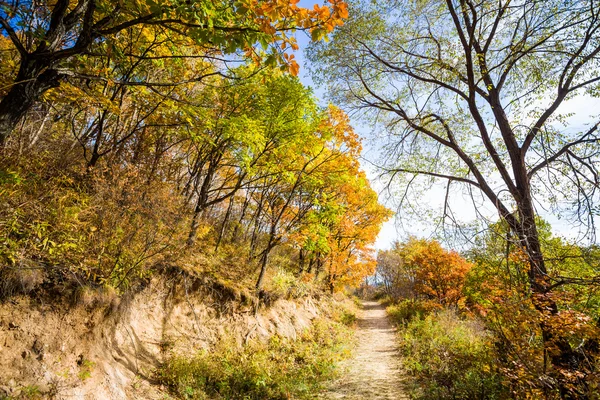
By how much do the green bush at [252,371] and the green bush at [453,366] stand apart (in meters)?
2.75

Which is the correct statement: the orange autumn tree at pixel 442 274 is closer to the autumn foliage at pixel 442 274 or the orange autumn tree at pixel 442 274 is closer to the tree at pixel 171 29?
the autumn foliage at pixel 442 274

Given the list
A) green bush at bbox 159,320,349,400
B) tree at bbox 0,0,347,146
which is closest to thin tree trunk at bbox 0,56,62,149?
tree at bbox 0,0,347,146

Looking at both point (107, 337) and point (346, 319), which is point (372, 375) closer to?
point (107, 337)

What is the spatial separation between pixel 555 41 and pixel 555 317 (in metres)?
6.54

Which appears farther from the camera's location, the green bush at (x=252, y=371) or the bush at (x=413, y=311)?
the bush at (x=413, y=311)

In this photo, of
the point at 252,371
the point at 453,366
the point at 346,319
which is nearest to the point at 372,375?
the point at 453,366

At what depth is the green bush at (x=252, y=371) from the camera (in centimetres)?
570

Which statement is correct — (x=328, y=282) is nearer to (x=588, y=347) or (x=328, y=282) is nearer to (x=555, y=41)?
(x=588, y=347)

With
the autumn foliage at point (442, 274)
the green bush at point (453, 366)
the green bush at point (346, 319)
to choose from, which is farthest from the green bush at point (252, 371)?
the autumn foliage at point (442, 274)

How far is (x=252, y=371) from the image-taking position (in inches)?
260

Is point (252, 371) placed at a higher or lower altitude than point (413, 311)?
lower

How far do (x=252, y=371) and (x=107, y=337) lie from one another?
11.0ft

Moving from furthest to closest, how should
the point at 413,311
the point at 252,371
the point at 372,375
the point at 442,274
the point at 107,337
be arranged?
the point at 442,274 < the point at 413,311 < the point at 372,375 < the point at 252,371 < the point at 107,337

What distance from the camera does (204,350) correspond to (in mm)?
6957
